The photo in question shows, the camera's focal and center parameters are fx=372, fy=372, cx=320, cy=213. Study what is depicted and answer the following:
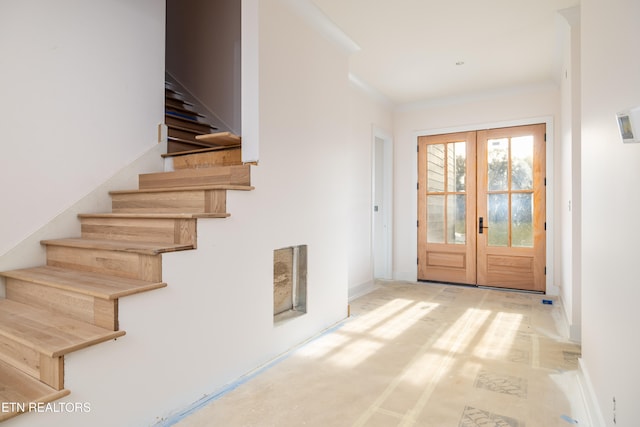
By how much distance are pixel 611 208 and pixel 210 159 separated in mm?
2415

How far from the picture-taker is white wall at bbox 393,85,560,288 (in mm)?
4738

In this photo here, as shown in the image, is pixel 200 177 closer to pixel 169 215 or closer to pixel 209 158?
pixel 209 158

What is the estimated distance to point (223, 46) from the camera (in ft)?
12.7

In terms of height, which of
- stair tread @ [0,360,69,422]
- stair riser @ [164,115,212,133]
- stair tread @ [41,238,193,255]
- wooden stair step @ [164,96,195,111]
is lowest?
stair tread @ [0,360,69,422]

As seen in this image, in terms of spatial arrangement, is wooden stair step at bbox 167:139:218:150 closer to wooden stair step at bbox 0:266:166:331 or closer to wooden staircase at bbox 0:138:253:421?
wooden staircase at bbox 0:138:253:421

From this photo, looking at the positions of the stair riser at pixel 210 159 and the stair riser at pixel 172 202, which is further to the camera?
the stair riser at pixel 210 159

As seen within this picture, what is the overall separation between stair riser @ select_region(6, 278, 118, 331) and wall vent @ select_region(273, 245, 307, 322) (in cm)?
132

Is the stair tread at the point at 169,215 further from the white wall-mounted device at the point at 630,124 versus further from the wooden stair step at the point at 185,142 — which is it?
the white wall-mounted device at the point at 630,124

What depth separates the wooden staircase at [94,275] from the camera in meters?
1.49

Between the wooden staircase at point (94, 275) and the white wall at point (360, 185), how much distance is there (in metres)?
2.20

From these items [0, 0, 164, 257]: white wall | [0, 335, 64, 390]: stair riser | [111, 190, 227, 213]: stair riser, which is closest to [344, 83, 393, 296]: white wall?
[0, 0, 164, 257]: white wall

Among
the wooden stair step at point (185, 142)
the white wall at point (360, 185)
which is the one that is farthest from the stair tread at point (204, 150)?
the white wall at point (360, 185)

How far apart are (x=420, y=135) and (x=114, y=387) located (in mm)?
4927

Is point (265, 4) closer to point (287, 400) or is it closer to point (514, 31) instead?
point (514, 31)
